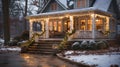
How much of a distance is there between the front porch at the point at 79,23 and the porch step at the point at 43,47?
2.41 m

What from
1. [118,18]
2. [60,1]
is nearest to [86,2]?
[60,1]

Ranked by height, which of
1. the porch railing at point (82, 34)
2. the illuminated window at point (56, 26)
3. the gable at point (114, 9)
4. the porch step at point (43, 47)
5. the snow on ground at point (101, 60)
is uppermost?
the gable at point (114, 9)

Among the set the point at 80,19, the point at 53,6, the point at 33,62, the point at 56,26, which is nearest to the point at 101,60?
the point at 33,62

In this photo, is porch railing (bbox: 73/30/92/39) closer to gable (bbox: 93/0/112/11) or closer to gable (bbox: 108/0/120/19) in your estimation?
gable (bbox: 93/0/112/11)

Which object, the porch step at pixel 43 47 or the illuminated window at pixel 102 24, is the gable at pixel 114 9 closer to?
the illuminated window at pixel 102 24

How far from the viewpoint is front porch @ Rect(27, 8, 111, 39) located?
1081 inches

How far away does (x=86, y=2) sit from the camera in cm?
3288

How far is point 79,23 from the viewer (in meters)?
33.4

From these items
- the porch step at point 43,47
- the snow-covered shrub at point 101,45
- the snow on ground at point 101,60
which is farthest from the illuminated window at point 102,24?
the snow on ground at point 101,60

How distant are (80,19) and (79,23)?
0.54 meters

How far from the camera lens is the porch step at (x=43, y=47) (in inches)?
972

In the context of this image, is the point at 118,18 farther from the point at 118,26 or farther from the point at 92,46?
the point at 92,46

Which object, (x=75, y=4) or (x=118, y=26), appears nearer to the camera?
(x=75, y=4)

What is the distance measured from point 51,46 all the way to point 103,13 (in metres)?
7.38
